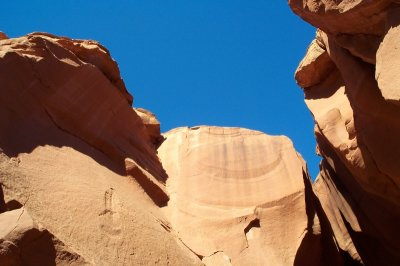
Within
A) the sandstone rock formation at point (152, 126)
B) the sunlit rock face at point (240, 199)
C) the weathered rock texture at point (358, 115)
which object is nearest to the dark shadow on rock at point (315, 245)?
the sunlit rock face at point (240, 199)

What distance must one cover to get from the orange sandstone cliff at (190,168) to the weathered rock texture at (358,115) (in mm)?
34

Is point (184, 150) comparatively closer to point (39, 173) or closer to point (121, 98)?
point (121, 98)

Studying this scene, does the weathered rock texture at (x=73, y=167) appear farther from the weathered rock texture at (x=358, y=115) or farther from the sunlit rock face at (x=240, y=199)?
the weathered rock texture at (x=358, y=115)

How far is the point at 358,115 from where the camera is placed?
1020cm

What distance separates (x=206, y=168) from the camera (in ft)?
44.1

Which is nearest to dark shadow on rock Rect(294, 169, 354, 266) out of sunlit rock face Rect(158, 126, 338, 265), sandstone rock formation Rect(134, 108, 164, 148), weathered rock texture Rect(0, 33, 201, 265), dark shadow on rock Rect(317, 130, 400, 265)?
sunlit rock face Rect(158, 126, 338, 265)

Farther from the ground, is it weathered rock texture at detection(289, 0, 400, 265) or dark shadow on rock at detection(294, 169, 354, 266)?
weathered rock texture at detection(289, 0, 400, 265)

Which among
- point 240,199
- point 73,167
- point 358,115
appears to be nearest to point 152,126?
point 240,199

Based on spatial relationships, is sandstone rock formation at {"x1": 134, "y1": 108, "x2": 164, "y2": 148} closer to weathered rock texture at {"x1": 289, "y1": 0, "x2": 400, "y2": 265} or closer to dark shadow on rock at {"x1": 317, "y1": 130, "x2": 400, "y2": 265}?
weathered rock texture at {"x1": 289, "y1": 0, "x2": 400, "y2": 265}

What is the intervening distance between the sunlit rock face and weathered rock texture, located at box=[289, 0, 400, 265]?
155 centimetres

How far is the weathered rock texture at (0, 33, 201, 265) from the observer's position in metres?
7.12

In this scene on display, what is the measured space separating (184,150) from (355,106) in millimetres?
5629

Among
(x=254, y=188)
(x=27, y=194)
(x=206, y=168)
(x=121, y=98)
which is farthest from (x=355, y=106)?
(x=27, y=194)

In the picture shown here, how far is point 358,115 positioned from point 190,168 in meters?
4.91
